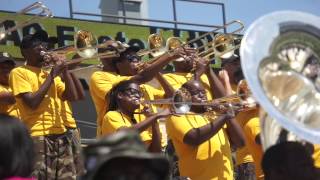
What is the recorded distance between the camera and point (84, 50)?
6992 millimetres

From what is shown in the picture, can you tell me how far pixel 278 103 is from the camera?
4391 millimetres

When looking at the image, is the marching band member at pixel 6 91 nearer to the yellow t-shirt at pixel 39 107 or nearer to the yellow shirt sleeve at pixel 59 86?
the yellow t-shirt at pixel 39 107

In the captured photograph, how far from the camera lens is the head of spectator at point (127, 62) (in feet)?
21.8

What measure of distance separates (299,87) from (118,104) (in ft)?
5.59

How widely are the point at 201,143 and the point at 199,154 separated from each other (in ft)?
0.38

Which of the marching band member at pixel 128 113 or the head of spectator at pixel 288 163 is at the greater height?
the marching band member at pixel 128 113

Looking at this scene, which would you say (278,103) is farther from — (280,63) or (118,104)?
(118,104)

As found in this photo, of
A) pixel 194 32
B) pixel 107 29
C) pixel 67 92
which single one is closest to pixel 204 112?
pixel 67 92

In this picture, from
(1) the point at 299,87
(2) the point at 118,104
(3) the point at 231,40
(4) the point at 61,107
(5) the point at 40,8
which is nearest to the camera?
(1) the point at 299,87

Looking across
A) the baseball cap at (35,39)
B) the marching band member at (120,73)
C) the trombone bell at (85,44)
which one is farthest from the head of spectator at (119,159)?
the trombone bell at (85,44)

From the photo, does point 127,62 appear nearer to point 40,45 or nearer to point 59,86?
point 59,86

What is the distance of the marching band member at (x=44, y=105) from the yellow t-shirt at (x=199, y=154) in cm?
95

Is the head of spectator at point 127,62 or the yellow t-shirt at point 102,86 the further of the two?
the head of spectator at point 127,62

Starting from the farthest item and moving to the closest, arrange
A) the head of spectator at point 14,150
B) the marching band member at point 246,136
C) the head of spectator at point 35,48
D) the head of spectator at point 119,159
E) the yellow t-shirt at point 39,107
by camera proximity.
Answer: the head of spectator at point 35,48
the yellow t-shirt at point 39,107
the marching band member at point 246,136
the head of spectator at point 14,150
the head of spectator at point 119,159
